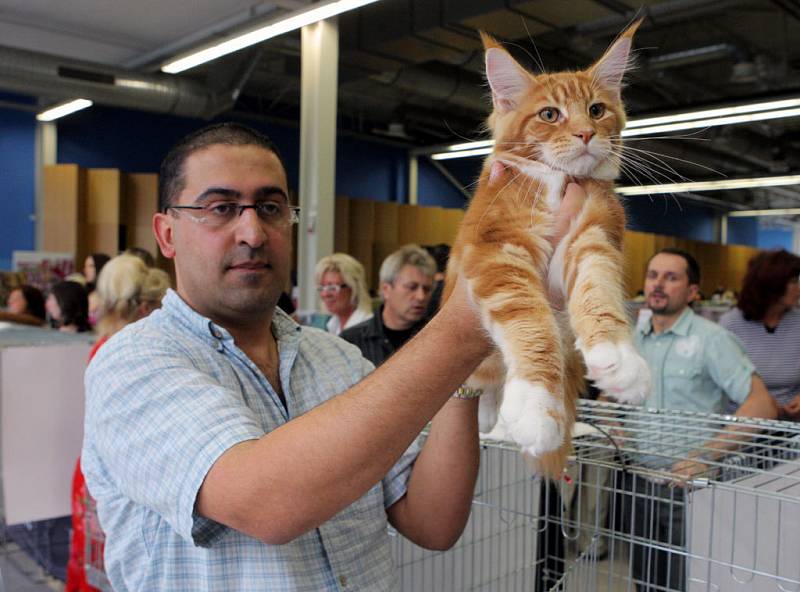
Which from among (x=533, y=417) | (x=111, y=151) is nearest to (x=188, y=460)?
(x=533, y=417)

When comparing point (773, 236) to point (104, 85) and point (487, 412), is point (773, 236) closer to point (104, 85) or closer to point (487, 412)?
point (104, 85)

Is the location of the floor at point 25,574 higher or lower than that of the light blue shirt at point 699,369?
lower

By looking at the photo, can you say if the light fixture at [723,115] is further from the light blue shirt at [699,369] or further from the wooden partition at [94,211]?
the light blue shirt at [699,369]

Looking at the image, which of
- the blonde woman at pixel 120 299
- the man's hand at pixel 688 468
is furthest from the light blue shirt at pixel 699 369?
the blonde woman at pixel 120 299

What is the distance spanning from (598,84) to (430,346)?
1.25 feet

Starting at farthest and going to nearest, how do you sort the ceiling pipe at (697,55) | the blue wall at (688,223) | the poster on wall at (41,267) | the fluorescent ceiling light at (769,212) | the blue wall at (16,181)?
the fluorescent ceiling light at (769,212), the blue wall at (688,223), the blue wall at (16,181), the poster on wall at (41,267), the ceiling pipe at (697,55)

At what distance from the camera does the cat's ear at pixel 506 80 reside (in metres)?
0.82

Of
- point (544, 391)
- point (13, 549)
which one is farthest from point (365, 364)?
point (13, 549)

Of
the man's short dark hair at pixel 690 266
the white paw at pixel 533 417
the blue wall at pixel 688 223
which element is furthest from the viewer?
the blue wall at pixel 688 223

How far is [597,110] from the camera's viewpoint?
84 centimetres

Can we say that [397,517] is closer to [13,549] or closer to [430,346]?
[430,346]

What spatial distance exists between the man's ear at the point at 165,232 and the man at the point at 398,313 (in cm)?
162

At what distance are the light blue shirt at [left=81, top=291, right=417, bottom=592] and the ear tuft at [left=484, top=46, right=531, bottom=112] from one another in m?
0.50

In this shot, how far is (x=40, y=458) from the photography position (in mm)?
1804
